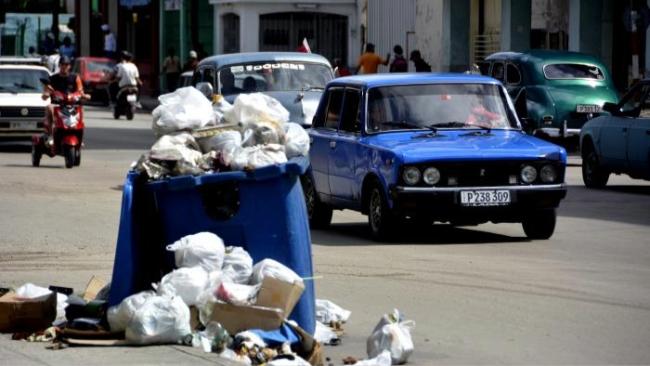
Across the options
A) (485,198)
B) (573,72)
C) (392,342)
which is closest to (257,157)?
(392,342)

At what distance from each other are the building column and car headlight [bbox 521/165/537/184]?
85.4 ft

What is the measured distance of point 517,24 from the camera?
40.7m

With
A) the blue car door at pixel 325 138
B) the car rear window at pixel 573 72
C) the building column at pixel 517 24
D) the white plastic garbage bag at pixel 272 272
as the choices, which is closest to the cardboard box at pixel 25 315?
the white plastic garbage bag at pixel 272 272

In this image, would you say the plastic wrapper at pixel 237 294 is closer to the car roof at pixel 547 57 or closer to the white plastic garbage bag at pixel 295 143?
the white plastic garbage bag at pixel 295 143

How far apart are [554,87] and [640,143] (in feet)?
21.9

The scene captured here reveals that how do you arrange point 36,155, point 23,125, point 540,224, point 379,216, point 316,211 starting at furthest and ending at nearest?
1. point 23,125
2. point 36,155
3. point 316,211
4. point 540,224
5. point 379,216

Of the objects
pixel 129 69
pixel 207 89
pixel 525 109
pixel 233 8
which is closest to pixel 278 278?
pixel 207 89

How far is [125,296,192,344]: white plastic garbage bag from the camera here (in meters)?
9.02

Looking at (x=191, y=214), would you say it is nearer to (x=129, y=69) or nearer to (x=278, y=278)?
Answer: (x=278, y=278)

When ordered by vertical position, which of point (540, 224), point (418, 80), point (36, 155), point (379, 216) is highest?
point (418, 80)

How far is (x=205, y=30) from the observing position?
6131cm

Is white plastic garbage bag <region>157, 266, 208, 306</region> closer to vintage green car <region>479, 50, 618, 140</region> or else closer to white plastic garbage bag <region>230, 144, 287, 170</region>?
white plastic garbage bag <region>230, 144, 287, 170</region>

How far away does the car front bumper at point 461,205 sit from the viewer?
576 inches

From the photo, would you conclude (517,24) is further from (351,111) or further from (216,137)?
(216,137)
